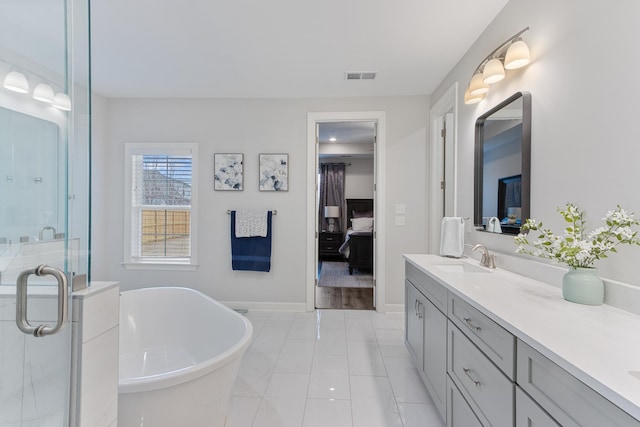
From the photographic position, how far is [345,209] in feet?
23.8

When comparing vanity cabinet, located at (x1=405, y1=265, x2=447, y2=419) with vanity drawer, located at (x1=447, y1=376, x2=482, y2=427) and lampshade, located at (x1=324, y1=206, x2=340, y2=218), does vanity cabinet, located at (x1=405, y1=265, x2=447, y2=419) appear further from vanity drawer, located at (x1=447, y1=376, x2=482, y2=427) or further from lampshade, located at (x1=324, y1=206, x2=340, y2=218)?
lampshade, located at (x1=324, y1=206, x2=340, y2=218)

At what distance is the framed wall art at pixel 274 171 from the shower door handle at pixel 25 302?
105 inches

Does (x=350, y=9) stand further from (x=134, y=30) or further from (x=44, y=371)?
(x=44, y=371)

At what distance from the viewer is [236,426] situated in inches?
63.7

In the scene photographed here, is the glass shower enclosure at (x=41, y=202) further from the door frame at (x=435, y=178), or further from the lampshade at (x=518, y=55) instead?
the door frame at (x=435, y=178)

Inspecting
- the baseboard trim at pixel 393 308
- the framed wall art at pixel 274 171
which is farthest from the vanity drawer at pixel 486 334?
the framed wall art at pixel 274 171

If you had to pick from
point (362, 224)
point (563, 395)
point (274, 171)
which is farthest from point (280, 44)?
point (362, 224)

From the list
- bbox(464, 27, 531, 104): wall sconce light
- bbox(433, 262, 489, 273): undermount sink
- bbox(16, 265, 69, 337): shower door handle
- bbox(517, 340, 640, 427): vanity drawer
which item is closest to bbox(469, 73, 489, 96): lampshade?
bbox(464, 27, 531, 104): wall sconce light

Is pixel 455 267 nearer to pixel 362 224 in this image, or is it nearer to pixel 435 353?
pixel 435 353

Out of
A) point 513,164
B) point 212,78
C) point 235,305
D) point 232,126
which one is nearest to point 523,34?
point 513,164

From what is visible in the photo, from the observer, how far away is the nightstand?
6980mm

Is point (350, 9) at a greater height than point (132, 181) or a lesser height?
greater

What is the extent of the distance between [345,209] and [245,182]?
4106 millimetres

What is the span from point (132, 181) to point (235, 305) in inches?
78.5
